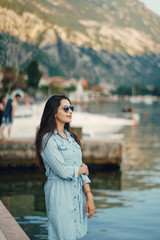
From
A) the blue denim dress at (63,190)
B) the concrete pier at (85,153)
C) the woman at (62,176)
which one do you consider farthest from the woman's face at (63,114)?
the concrete pier at (85,153)

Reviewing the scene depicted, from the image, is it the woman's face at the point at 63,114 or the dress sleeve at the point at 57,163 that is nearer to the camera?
the dress sleeve at the point at 57,163

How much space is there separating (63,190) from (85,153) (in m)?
16.1

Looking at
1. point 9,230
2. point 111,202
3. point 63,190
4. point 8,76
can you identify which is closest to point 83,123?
point 111,202

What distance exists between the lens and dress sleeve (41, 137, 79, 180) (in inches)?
207

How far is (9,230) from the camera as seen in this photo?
7.78m

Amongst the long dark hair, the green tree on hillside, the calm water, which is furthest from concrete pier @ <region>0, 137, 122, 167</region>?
the green tree on hillside

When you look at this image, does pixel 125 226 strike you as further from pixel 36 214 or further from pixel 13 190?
→ pixel 13 190

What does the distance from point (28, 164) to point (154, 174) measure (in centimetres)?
532

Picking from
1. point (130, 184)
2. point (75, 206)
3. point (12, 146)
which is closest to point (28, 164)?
point (12, 146)

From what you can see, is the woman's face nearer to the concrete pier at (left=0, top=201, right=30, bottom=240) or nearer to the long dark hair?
the long dark hair

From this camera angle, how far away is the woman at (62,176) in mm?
5258

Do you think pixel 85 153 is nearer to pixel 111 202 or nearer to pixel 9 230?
pixel 111 202

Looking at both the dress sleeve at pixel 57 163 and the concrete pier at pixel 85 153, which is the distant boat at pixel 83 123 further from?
the dress sleeve at pixel 57 163

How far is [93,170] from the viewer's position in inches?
846
